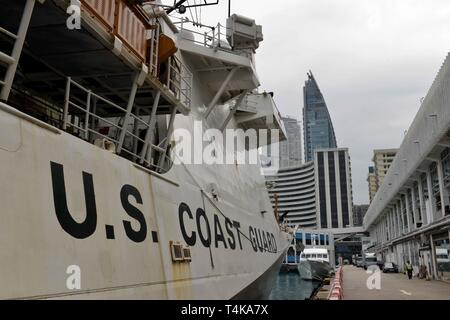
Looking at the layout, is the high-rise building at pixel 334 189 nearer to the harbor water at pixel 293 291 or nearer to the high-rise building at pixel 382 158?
the high-rise building at pixel 382 158

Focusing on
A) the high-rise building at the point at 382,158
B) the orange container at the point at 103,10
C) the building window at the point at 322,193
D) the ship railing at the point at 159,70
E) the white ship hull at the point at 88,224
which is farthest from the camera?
the high-rise building at the point at 382,158

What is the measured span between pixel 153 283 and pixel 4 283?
2732 mm

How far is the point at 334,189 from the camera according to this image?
14075 centimetres

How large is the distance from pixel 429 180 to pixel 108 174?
28.2 metres

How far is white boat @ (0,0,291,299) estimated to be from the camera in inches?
174

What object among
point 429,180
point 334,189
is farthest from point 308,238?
point 429,180

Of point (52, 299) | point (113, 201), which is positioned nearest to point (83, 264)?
point (52, 299)

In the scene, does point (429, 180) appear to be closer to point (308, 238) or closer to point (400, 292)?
point (400, 292)

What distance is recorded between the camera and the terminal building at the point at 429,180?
71.5 ft

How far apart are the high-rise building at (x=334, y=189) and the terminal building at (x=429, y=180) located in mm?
94503

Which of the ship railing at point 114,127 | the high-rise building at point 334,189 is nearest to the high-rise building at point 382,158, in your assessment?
the high-rise building at point 334,189

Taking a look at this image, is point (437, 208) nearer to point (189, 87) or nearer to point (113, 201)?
point (189, 87)

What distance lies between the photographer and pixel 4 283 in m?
3.91

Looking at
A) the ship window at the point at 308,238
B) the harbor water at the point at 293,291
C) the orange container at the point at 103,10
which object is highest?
the orange container at the point at 103,10
